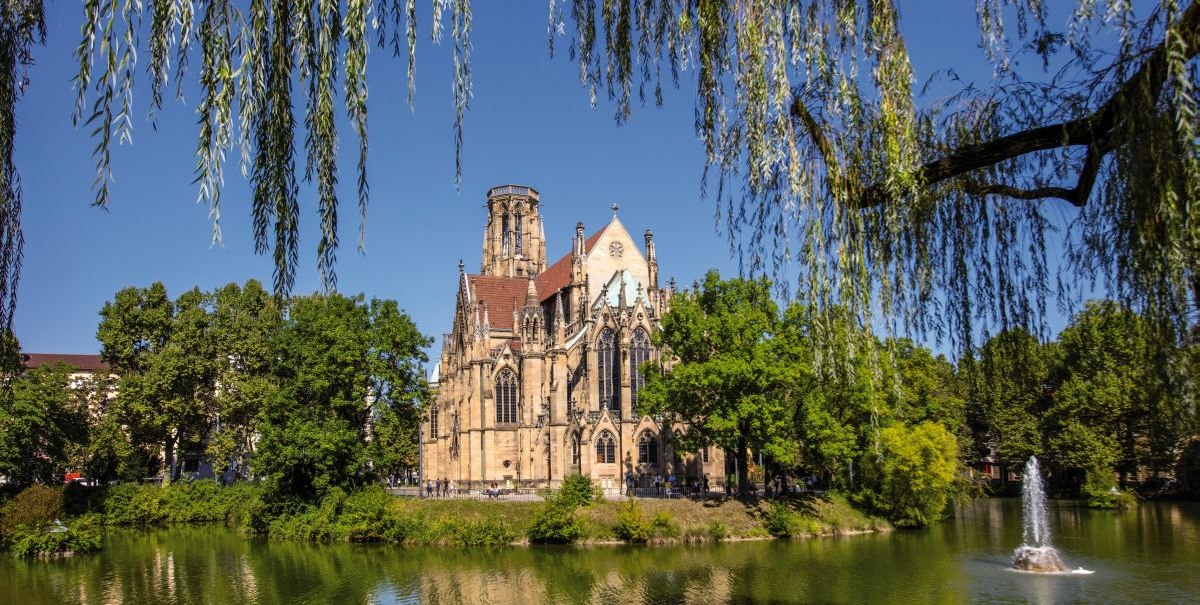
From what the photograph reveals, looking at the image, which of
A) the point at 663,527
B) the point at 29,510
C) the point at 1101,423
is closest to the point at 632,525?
the point at 663,527

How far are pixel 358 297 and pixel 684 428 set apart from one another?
19516 millimetres

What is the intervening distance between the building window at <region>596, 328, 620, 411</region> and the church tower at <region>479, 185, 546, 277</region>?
25.6 m

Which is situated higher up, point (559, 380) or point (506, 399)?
point (559, 380)

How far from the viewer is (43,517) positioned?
40406mm

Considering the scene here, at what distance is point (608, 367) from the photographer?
53156 mm

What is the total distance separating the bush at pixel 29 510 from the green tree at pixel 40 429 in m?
3.99

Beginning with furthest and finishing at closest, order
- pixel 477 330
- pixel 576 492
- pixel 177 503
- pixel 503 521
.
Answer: pixel 477 330 → pixel 177 503 → pixel 503 521 → pixel 576 492

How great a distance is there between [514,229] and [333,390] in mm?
35418

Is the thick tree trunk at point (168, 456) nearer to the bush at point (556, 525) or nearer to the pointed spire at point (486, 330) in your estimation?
the pointed spire at point (486, 330)

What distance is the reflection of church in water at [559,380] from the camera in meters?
50.1

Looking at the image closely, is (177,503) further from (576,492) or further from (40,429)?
(576,492)

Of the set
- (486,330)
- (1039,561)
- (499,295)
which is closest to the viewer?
(1039,561)

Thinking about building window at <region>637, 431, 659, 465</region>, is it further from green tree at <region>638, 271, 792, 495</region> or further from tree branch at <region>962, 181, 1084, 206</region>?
tree branch at <region>962, 181, 1084, 206</region>

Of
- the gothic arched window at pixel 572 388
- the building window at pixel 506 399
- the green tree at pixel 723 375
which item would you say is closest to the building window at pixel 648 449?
the gothic arched window at pixel 572 388
